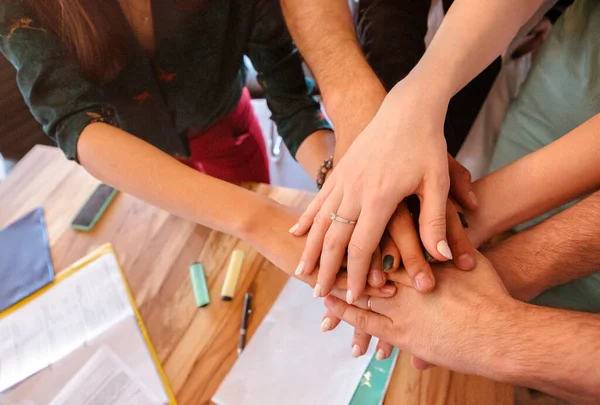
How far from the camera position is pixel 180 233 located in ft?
3.21

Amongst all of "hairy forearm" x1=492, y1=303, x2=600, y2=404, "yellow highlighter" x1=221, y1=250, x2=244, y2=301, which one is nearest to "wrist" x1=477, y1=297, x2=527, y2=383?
"hairy forearm" x1=492, y1=303, x2=600, y2=404

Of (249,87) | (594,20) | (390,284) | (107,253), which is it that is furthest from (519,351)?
(249,87)

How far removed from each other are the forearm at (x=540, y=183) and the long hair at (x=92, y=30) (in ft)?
2.33

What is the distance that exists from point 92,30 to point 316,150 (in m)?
0.50

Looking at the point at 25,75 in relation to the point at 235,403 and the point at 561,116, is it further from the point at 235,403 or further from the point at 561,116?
the point at 561,116

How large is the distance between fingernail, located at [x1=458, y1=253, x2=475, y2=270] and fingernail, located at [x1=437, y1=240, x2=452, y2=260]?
0.03 meters

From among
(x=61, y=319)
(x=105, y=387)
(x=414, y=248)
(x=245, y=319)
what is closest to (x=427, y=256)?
(x=414, y=248)

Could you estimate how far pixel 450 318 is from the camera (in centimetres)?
64

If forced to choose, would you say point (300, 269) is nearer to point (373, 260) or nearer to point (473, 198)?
point (373, 260)

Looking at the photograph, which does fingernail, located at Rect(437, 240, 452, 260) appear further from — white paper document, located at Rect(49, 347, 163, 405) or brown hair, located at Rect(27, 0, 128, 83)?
brown hair, located at Rect(27, 0, 128, 83)

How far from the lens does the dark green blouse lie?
780 millimetres

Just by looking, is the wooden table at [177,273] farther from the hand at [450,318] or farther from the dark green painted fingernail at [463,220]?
the dark green painted fingernail at [463,220]

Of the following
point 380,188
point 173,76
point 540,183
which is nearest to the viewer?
point 380,188

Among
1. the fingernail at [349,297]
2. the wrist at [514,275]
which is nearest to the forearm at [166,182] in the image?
the fingernail at [349,297]
